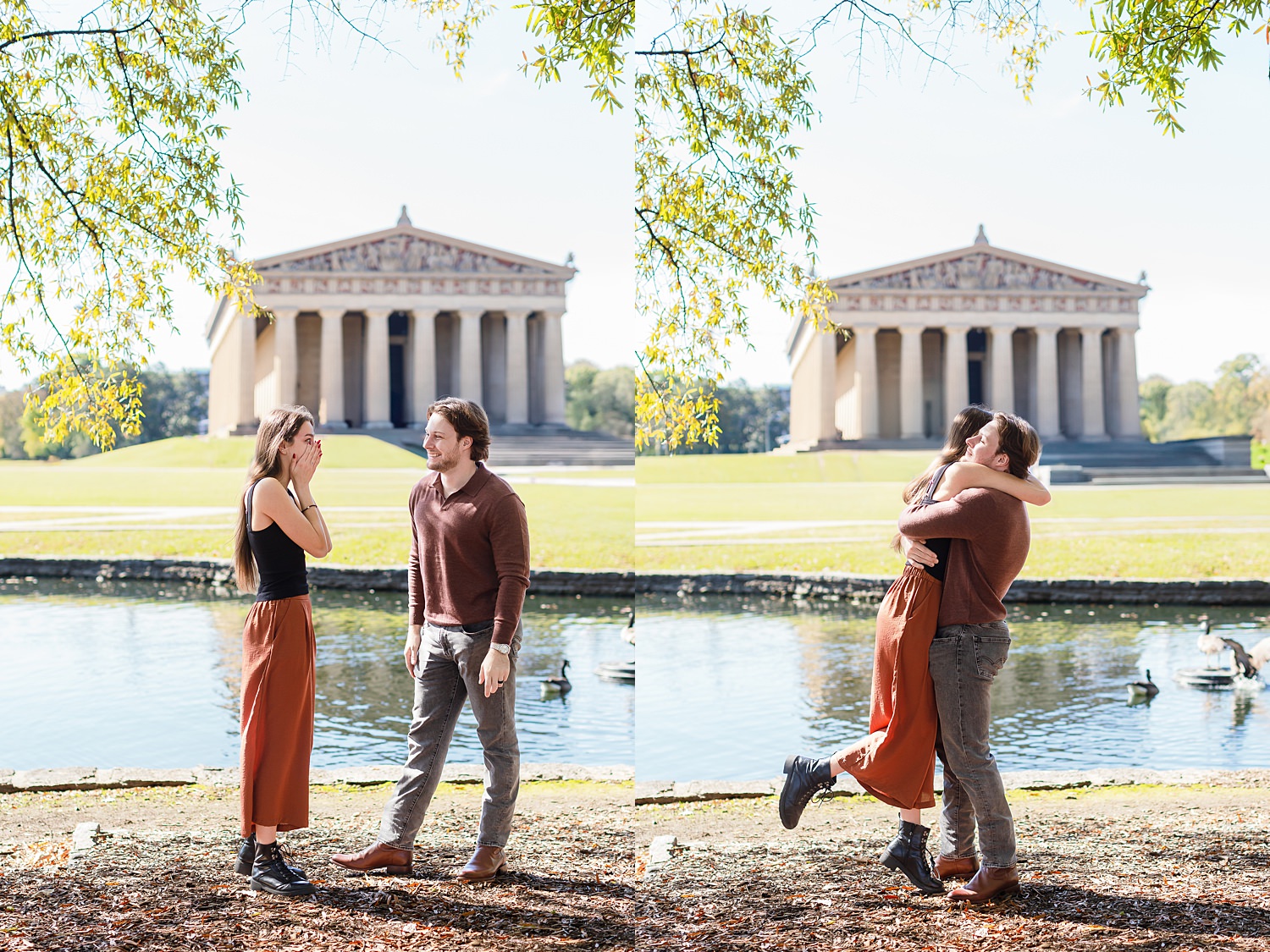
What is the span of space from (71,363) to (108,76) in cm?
173

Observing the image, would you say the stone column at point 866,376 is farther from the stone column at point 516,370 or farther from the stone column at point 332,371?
the stone column at point 332,371

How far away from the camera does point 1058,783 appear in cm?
668

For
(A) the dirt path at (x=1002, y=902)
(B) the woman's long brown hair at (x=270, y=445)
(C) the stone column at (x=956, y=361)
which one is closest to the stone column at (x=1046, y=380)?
(C) the stone column at (x=956, y=361)

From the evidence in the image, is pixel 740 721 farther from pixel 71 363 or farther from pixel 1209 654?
pixel 71 363

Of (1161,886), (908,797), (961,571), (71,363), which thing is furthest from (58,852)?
(1161,886)

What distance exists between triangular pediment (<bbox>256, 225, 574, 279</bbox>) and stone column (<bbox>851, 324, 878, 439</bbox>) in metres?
15.9

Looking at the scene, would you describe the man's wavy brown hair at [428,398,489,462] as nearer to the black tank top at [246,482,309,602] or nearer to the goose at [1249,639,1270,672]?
the black tank top at [246,482,309,602]

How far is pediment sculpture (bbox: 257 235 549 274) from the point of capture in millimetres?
37688

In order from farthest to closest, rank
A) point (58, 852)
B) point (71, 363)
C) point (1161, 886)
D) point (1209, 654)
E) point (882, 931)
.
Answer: point (1209, 654) < point (71, 363) < point (58, 852) < point (1161, 886) < point (882, 931)

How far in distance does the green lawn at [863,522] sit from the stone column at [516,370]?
41.5 ft

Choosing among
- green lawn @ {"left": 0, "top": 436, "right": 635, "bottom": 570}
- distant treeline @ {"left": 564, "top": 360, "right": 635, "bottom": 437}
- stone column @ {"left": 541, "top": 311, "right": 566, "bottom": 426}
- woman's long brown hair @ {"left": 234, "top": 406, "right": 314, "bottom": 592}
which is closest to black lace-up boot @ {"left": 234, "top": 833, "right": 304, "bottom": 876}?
woman's long brown hair @ {"left": 234, "top": 406, "right": 314, "bottom": 592}

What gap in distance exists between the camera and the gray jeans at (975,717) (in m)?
4.23

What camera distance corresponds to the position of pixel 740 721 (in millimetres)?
10500

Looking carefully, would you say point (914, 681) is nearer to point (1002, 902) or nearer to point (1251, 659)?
point (1002, 902)
